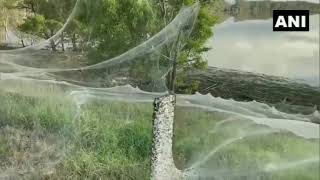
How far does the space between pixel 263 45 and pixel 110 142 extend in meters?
0.72

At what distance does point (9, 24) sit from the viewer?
2.32 metres

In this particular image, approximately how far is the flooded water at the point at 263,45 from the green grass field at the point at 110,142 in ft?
0.71

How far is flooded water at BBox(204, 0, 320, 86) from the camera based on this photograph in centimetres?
189

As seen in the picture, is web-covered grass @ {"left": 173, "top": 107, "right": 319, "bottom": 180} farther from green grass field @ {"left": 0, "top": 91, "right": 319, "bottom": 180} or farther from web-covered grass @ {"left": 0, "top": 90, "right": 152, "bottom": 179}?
web-covered grass @ {"left": 0, "top": 90, "right": 152, "bottom": 179}

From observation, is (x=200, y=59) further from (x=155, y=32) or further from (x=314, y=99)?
(x=314, y=99)

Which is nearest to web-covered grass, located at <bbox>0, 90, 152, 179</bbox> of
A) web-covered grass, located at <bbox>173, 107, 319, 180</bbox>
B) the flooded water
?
web-covered grass, located at <bbox>173, 107, 319, 180</bbox>

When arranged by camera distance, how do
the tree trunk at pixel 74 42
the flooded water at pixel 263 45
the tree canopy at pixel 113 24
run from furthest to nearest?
the tree trunk at pixel 74 42 → the tree canopy at pixel 113 24 → the flooded water at pixel 263 45

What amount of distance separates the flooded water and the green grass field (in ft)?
0.71

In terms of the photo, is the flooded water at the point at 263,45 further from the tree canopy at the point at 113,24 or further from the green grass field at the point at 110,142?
the green grass field at the point at 110,142

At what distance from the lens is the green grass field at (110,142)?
1.97 meters

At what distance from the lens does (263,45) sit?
6.42 feet

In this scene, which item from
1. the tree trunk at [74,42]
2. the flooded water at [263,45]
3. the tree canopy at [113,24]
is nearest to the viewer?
the flooded water at [263,45]

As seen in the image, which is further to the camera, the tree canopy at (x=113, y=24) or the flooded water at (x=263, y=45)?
the tree canopy at (x=113, y=24)

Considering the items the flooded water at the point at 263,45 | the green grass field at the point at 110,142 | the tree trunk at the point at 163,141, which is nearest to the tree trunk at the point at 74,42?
the green grass field at the point at 110,142
